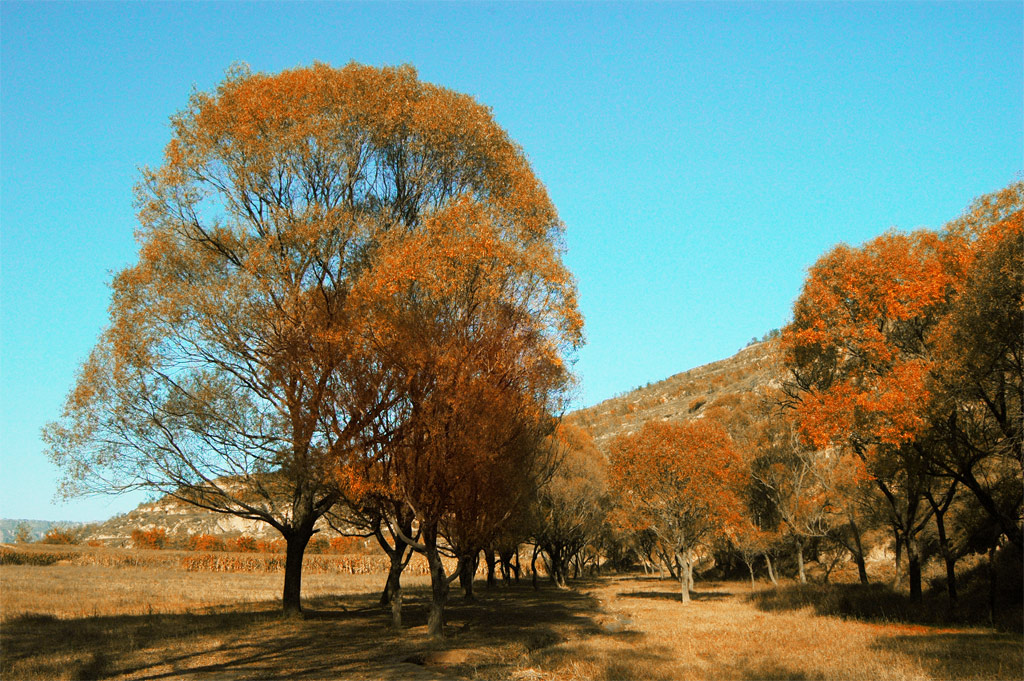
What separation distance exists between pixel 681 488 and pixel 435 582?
23.4 meters

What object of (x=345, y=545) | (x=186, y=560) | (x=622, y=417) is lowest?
(x=345, y=545)

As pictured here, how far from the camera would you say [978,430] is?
2088cm

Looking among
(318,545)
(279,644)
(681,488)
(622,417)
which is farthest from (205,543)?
(279,644)

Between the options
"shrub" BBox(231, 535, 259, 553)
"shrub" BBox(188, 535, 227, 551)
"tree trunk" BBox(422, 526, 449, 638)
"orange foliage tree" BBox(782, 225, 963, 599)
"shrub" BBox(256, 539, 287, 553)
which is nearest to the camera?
"tree trunk" BBox(422, 526, 449, 638)

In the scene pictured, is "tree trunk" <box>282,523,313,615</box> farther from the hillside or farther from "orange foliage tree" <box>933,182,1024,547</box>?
the hillside

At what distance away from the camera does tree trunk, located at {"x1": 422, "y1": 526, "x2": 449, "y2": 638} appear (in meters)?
18.3

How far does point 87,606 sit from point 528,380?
20747mm

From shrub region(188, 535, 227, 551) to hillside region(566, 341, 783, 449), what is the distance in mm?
51802

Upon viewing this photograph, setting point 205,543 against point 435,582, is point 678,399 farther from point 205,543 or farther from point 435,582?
point 435,582

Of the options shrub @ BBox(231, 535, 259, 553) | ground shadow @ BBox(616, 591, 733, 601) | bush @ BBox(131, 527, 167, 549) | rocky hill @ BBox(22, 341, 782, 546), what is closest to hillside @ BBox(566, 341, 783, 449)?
rocky hill @ BBox(22, 341, 782, 546)

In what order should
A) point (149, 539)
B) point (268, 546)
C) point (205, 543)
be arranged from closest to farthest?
1. point (268, 546)
2. point (205, 543)
3. point (149, 539)

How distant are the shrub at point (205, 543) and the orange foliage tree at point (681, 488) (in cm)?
7005

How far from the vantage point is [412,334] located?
17.6 m

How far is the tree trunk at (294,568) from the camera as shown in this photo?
23.2 meters
